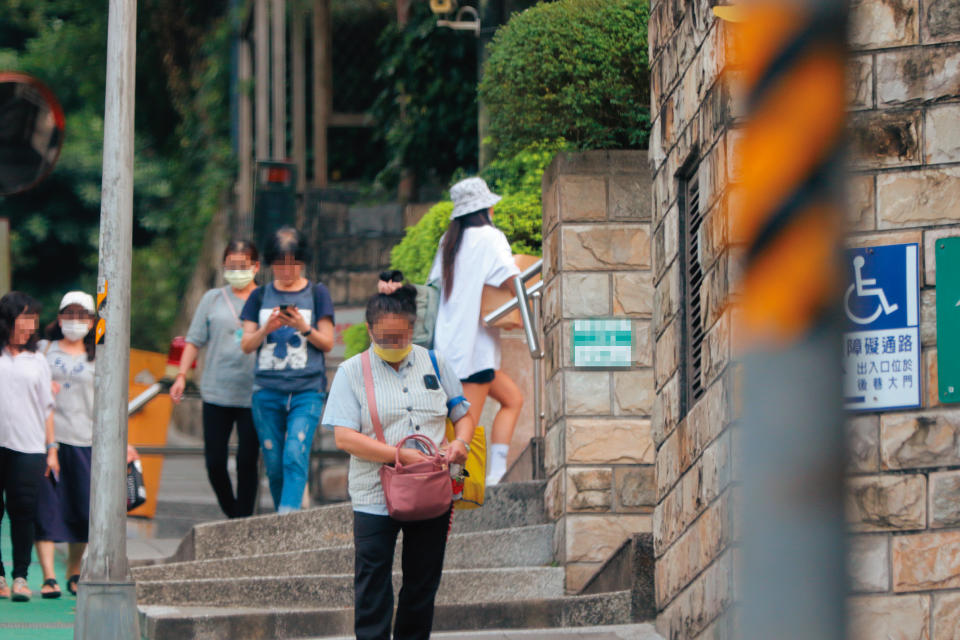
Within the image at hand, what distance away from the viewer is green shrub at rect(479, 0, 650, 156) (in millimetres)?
8094

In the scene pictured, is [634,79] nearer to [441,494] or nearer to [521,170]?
[521,170]

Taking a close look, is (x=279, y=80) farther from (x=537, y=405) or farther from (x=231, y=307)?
(x=537, y=405)

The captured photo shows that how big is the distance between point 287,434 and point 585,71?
8.42ft

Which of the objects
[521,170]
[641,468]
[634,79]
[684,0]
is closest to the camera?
[684,0]

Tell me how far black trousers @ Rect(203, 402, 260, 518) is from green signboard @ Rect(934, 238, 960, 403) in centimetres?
448

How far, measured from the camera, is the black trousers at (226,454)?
891cm

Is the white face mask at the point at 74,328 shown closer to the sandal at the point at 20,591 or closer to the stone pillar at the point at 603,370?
the sandal at the point at 20,591

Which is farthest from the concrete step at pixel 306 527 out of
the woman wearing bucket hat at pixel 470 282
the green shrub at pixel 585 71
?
the green shrub at pixel 585 71

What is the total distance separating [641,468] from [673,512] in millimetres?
1174

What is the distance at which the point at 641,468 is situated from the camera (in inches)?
301

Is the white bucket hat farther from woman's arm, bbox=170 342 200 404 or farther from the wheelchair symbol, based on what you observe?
the wheelchair symbol

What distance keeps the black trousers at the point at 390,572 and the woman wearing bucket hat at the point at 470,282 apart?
7.71 ft

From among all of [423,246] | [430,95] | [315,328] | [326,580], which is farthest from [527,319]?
[430,95]

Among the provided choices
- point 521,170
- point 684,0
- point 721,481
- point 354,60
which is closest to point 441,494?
point 721,481
